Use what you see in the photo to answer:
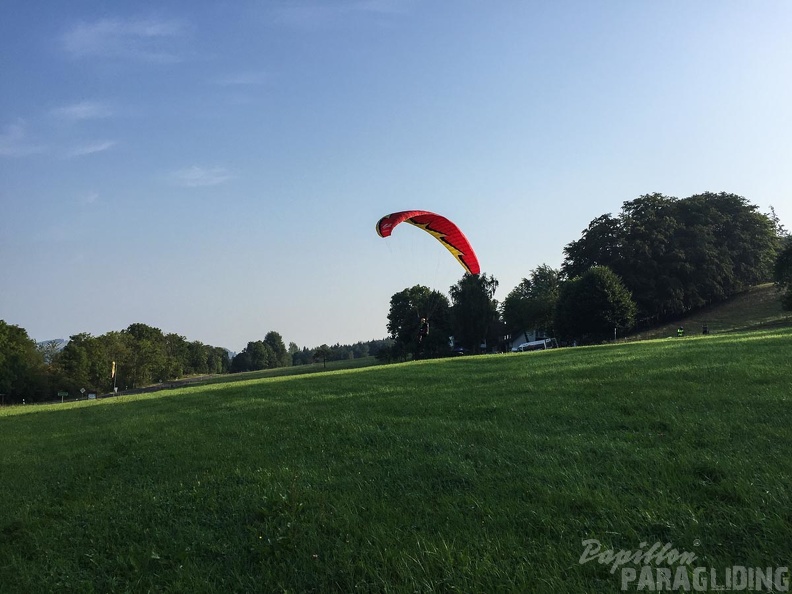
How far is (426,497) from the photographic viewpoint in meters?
6.28

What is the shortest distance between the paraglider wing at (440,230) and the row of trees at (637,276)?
43897 millimetres

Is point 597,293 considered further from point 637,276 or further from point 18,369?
point 18,369

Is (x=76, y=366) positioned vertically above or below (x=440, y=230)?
below

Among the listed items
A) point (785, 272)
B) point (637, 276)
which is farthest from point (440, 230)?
point (637, 276)

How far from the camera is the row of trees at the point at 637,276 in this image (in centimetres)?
6744

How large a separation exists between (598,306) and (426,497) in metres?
64.6

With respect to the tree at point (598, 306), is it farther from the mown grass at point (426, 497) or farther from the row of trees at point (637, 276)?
the mown grass at point (426, 497)

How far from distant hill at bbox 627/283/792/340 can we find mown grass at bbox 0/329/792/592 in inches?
2284

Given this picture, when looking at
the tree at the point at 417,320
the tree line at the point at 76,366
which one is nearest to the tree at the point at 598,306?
the tree at the point at 417,320

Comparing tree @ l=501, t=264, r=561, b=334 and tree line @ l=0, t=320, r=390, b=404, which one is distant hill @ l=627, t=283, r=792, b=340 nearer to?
tree @ l=501, t=264, r=561, b=334

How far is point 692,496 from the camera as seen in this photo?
544 centimetres

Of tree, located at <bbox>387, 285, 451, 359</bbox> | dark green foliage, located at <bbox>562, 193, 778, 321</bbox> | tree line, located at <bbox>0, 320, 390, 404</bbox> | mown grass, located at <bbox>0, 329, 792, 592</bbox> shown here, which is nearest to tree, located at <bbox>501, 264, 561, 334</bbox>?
dark green foliage, located at <bbox>562, 193, 778, 321</bbox>

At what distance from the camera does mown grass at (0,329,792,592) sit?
4699mm

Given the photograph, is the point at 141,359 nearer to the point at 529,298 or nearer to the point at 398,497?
the point at 529,298
